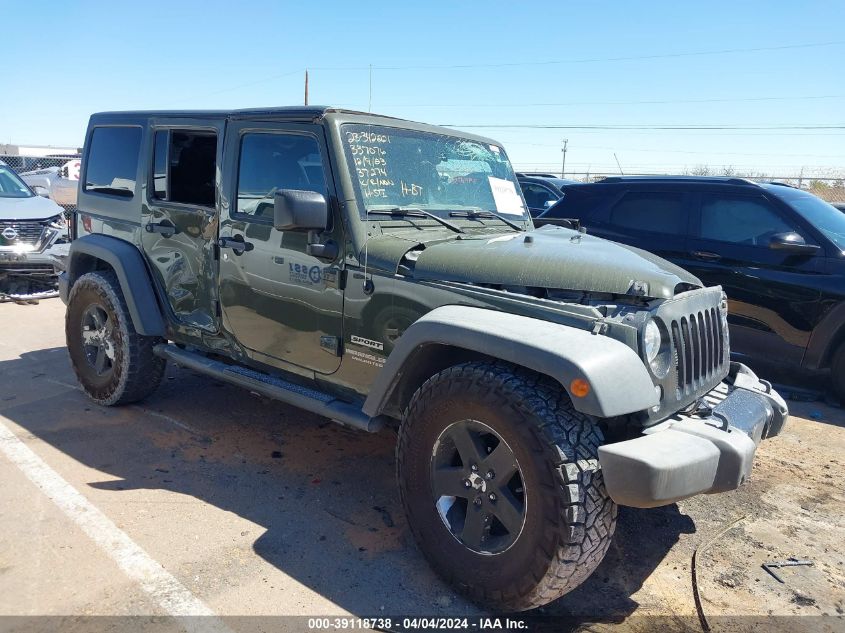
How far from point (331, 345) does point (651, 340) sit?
162cm

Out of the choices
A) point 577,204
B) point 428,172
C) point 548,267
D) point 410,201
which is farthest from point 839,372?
point 410,201

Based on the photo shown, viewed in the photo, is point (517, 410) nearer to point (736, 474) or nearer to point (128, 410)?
point (736, 474)

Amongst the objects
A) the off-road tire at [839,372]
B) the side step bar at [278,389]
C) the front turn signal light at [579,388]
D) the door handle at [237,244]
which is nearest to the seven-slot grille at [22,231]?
the side step bar at [278,389]

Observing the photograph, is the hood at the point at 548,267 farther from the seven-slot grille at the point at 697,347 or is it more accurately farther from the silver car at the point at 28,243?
the silver car at the point at 28,243

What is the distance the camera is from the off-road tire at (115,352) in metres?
4.67

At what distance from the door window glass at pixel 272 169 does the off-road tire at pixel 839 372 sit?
14.7ft

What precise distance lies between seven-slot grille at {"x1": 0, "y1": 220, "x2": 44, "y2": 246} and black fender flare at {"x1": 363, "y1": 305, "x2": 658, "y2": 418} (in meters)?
7.69

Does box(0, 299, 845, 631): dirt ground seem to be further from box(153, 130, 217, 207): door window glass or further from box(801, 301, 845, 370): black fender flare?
box(153, 130, 217, 207): door window glass

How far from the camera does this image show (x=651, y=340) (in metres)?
2.80

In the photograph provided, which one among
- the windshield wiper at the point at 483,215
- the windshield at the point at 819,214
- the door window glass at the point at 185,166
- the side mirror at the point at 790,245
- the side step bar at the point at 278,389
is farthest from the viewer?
the windshield at the point at 819,214

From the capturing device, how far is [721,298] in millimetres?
3510

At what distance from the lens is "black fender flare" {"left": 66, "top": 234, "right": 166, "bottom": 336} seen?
4.52 metres

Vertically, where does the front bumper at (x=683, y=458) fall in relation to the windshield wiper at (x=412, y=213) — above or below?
below

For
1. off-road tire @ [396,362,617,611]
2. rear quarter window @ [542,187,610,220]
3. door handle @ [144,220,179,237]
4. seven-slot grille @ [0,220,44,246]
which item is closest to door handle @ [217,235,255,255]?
door handle @ [144,220,179,237]
